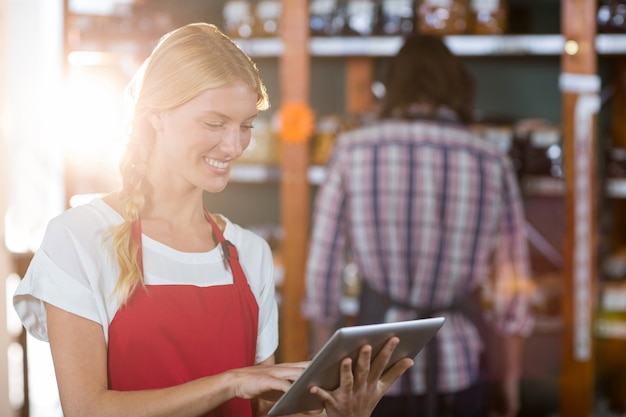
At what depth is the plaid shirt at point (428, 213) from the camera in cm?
220

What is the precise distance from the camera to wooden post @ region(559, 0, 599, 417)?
9.18 feet

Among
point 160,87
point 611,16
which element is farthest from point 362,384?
point 611,16

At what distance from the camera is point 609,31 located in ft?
9.22

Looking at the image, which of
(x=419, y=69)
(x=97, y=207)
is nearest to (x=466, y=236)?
(x=419, y=69)

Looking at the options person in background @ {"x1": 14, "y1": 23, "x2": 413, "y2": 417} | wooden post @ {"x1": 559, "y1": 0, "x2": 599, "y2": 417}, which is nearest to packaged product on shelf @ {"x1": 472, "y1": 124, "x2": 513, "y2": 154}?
wooden post @ {"x1": 559, "y1": 0, "x2": 599, "y2": 417}

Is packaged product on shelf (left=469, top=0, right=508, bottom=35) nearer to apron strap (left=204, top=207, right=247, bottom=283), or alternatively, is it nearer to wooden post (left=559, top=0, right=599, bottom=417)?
wooden post (left=559, top=0, right=599, bottom=417)

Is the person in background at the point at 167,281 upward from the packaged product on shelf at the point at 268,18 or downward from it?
downward

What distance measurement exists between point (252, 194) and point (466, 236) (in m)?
1.58

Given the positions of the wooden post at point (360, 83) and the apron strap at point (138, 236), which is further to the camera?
the wooden post at point (360, 83)

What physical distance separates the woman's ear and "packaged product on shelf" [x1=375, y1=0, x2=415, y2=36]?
6.13ft

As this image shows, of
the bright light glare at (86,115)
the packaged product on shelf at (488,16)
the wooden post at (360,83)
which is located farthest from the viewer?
the wooden post at (360,83)

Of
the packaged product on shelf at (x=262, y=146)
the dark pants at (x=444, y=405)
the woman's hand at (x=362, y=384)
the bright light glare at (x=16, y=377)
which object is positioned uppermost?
the packaged product on shelf at (x=262, y=146)

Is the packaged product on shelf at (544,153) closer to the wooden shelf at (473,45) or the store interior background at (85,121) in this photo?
the store interior background at (85,121)

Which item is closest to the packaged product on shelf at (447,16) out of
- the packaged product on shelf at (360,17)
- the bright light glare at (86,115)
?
the packaged product on shelf at (360,17)
